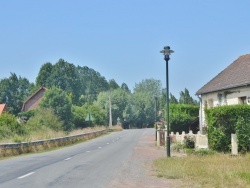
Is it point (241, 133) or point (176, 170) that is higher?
point (241, 133)

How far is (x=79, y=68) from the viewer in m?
197

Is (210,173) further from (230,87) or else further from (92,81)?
(92,81)

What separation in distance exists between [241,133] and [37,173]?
1089 centimetres

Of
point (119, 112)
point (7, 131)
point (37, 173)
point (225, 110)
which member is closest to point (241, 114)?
point (225, 110)

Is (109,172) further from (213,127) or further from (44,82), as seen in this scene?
(44,82)

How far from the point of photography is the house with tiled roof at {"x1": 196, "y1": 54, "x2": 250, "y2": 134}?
2927 cm

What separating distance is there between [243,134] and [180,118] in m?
21.7

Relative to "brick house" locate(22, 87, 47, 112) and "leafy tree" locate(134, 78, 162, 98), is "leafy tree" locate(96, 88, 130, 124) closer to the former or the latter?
"brick house" locate(22, 87, 47, 112)

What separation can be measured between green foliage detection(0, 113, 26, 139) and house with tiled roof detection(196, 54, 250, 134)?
16.7 metres

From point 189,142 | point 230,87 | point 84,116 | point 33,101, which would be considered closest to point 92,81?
point 33,101

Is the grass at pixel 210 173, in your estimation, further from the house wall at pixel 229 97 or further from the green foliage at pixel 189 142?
the house wall at pixel 229 97

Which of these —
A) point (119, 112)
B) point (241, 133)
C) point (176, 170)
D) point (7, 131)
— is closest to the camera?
point (176, 170)

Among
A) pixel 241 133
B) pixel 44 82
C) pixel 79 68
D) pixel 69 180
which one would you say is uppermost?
pixel 79 68

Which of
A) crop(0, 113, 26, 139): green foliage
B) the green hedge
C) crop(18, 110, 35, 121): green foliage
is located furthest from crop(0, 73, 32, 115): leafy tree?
the green hedge
